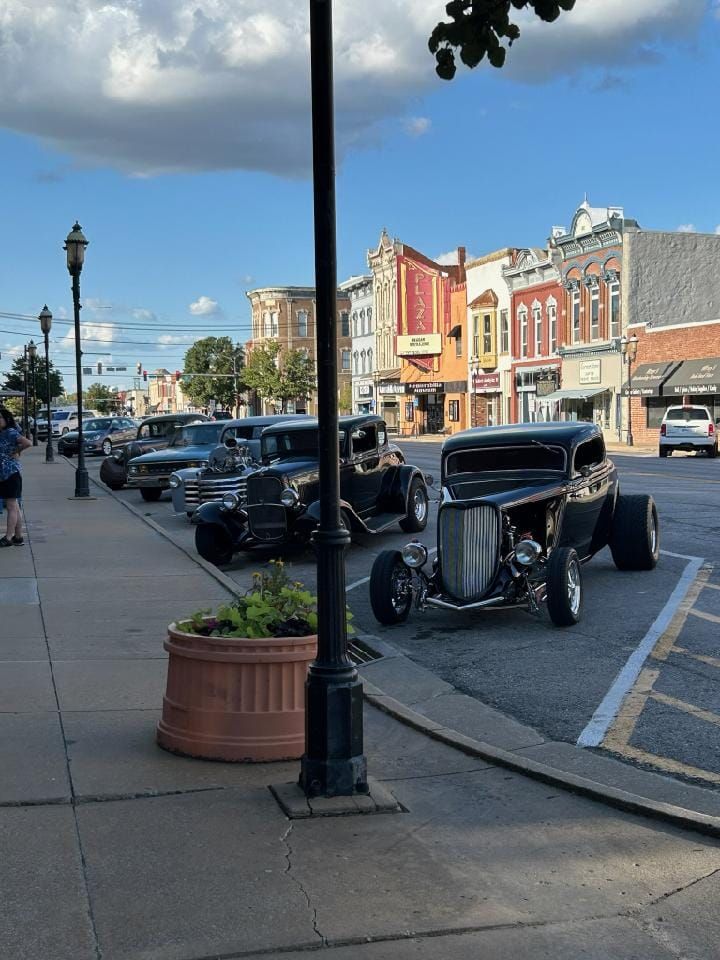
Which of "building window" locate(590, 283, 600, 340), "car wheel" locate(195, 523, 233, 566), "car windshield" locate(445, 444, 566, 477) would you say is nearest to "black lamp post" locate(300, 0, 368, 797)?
"car windshield" locate(445, 444, 566, 477)

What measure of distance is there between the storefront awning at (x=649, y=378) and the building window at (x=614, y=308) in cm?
268

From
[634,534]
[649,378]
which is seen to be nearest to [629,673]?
[634,534]

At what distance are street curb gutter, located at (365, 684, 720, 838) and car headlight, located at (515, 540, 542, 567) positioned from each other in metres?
2.52

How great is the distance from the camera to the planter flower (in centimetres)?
602

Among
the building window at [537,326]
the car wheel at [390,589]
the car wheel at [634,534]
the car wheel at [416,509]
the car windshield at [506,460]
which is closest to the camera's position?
the car wheel at [390,589]

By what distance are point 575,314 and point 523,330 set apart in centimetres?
567

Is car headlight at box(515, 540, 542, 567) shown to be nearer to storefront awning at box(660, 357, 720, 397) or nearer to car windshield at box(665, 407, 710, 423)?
car windshield at box(665, 407, 710, 423)

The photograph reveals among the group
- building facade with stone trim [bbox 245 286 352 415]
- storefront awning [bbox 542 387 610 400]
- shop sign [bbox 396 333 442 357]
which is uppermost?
building facade with stone trim [bbox 245 286 352 415]

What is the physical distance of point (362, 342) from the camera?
283 feet

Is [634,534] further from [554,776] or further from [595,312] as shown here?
[595,312]

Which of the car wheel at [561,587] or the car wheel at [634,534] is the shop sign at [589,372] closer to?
the car wheel at [634,534]

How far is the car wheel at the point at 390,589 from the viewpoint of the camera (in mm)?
10164

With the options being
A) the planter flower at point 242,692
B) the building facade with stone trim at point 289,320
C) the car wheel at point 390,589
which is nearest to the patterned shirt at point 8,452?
the car wheel at point 390,589

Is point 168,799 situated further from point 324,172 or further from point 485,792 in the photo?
point 324,172
